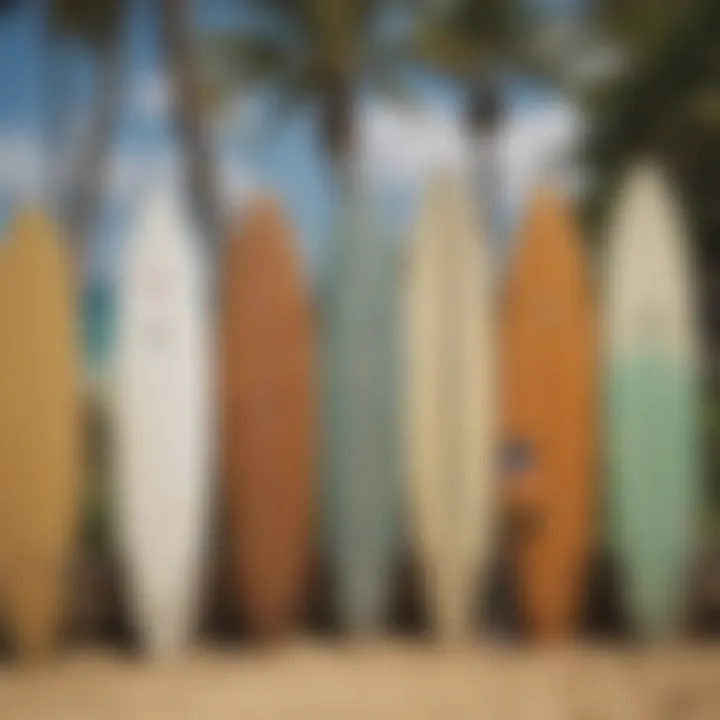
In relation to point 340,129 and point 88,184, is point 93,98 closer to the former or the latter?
point 88,184

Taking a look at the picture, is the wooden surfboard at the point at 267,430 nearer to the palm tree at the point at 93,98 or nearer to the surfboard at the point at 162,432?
the surfboard at the point at 162,432

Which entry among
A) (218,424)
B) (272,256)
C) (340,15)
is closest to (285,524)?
(218,424)

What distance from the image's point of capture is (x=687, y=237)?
3.27ft

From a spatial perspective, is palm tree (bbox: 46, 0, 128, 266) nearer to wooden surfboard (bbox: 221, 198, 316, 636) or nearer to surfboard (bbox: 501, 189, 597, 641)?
wooden surfboard (bbox: 221, 198, 316, 636)

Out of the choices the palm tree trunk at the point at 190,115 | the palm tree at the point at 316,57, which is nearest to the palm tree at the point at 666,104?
the palm tree at the point at 316,57

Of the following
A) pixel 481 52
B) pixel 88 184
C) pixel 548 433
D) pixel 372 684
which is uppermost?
pixel 481 52

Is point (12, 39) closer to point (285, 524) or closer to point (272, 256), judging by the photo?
point (272, 256)

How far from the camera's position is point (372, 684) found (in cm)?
83

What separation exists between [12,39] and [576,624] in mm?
676

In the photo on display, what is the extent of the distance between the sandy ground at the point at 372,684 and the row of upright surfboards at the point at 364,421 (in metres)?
0.03

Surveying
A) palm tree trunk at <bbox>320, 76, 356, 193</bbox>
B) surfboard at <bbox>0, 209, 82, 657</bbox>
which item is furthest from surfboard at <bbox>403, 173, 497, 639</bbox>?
surfboard at <bbox>0, 209, 82, 657</bbox>

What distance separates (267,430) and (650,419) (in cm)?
29

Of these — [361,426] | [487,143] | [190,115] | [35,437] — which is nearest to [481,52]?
[487,143]

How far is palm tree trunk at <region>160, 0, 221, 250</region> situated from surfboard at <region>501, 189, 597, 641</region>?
26 cm
